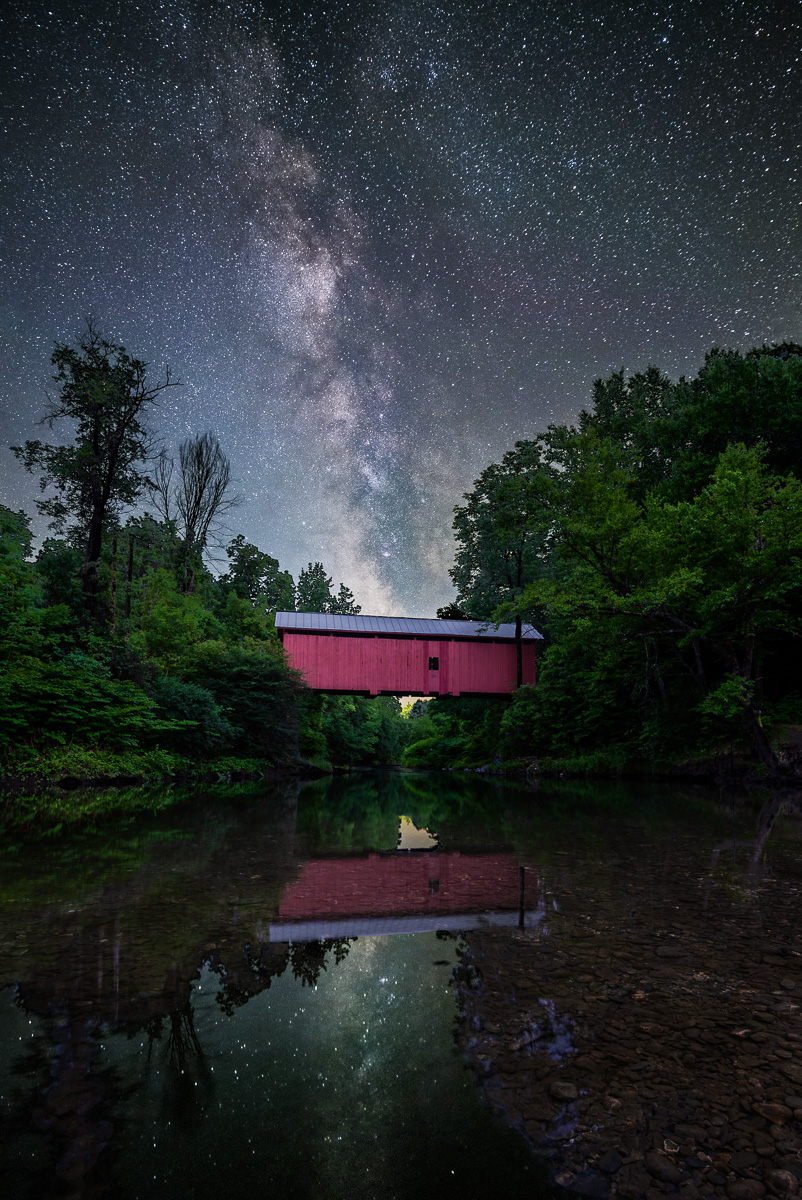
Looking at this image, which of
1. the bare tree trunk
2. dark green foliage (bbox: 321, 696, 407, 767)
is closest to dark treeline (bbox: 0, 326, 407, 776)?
dark green foliage (bbox: 321, 696, 407, 767)

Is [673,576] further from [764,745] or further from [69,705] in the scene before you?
[69,705]

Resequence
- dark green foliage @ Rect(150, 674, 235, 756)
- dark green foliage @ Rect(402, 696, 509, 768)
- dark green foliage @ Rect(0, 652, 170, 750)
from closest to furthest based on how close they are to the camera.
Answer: dark green foliage @ Rect(0, 652, 170, 750) → dark green foliage @ Rect(150, 674, 235, 756) → dark green foliage @ Rect(402, 696, 509, 768)

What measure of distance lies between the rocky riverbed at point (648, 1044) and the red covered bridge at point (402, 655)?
1022 inches

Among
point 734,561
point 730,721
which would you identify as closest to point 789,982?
point 734,561

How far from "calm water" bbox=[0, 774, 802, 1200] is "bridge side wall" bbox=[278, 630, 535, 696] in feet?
77.8

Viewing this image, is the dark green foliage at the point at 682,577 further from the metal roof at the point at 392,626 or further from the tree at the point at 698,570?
the metal roof at the point at 392,626

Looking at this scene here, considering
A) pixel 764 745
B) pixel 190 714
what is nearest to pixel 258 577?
pixel 190 714

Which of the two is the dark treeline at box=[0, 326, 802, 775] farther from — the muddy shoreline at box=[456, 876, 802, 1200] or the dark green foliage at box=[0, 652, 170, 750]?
the muddy shoreline at box=[456, 876, 802, 1200]

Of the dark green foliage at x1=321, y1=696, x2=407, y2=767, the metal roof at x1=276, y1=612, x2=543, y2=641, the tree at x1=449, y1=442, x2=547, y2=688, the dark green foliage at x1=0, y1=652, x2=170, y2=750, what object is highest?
the tree at x1=449, y1=442, x2=547, y2=688

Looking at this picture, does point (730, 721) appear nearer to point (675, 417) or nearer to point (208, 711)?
point (675, 417)

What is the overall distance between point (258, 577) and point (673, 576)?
37.8 meters

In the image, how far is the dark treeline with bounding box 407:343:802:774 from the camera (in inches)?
629

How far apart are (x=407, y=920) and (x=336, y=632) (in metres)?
26.0

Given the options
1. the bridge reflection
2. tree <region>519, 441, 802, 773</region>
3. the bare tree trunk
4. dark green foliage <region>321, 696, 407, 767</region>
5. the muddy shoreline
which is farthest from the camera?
dark green foliage <region>321, 696, 407, 767</region>
